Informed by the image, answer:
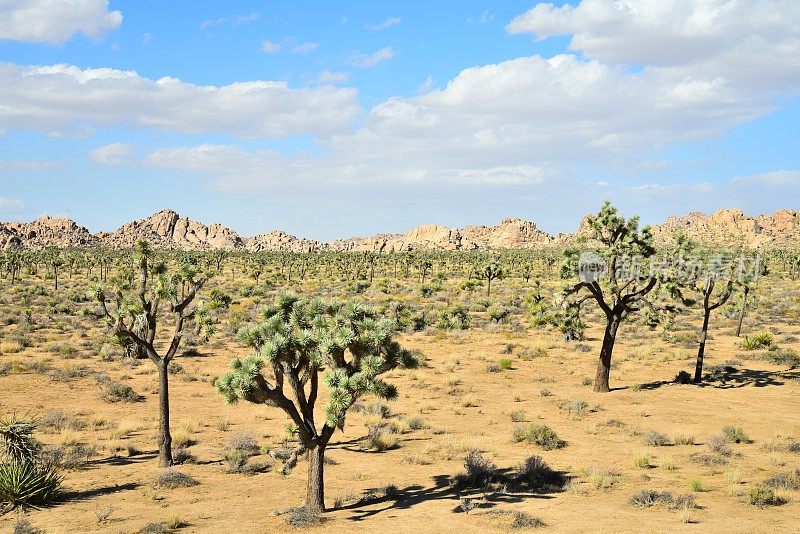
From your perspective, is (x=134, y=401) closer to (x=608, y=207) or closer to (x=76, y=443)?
(x=76, y=443)

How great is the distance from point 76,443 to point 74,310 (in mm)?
33073

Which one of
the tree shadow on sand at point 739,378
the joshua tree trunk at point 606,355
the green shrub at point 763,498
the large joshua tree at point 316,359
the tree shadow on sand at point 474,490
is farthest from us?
the tree shadow on sand at point 739,378

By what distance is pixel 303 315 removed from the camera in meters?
12.2

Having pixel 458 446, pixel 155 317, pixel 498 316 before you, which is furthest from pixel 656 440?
pixel 498 316

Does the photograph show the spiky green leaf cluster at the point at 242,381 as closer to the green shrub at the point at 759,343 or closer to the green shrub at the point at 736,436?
the green shrub at the point at 736,436

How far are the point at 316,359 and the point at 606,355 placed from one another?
1526cm

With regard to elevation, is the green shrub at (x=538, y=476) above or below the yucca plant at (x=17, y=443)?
below

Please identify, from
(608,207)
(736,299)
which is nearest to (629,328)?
(736,299)

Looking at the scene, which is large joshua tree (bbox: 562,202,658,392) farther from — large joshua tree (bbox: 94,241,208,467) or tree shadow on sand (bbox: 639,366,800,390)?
large joshua tree (bbox: 94,241,208,467)

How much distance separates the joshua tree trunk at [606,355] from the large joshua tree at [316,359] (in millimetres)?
13320

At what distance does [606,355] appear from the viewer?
2328 centimetres

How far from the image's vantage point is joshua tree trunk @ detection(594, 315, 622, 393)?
22.8 metres

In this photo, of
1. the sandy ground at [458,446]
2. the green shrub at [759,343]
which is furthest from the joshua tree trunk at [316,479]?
the green shrub at [759,343]

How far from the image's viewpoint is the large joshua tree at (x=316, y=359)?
1115 centimetres
